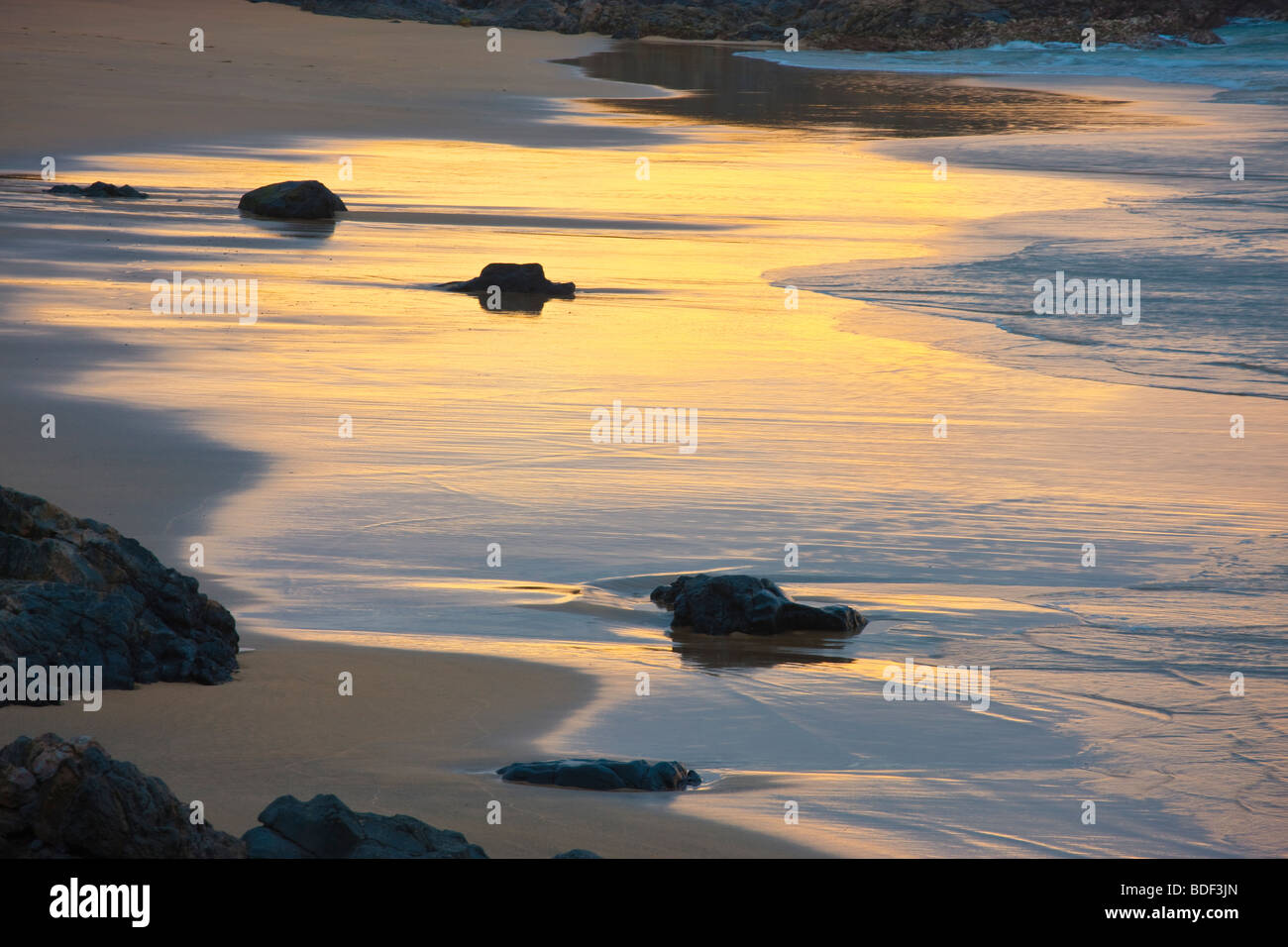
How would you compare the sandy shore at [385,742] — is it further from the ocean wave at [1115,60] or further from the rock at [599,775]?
the ocean wave at [1115,60]

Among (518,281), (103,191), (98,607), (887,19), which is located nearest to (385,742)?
(98,607)

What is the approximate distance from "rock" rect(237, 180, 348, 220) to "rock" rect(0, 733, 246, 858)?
12684 mm

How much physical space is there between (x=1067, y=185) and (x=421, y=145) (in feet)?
28.5

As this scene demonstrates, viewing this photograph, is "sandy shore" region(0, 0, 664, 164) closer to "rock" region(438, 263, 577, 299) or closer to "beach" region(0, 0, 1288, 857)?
"beach" region(0, 0, 1288, 857)

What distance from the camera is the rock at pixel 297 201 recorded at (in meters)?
15.1

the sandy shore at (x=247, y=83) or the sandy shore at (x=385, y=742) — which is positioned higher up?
the sandy shore at (x=247, y=83)

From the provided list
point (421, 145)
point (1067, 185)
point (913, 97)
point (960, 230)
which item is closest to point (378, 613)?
point (960, 230)

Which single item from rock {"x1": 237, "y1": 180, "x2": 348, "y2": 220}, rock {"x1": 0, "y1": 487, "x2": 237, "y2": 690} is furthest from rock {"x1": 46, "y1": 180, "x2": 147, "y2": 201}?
rock {"x1": 0, "y1": 487, "x2": 237, "y2": 690}

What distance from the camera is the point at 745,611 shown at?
17.4 ft

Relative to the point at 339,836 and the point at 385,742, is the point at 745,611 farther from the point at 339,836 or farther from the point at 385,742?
→ the point at 339,836

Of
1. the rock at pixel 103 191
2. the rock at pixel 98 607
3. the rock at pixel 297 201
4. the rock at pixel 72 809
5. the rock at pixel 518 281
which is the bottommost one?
the rock at pixel 72 809

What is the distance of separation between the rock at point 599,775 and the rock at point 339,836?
0.74 meters

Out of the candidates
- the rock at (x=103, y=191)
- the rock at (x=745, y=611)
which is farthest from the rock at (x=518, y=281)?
the rock at (x=745, y=611)

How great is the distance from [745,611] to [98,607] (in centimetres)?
201
